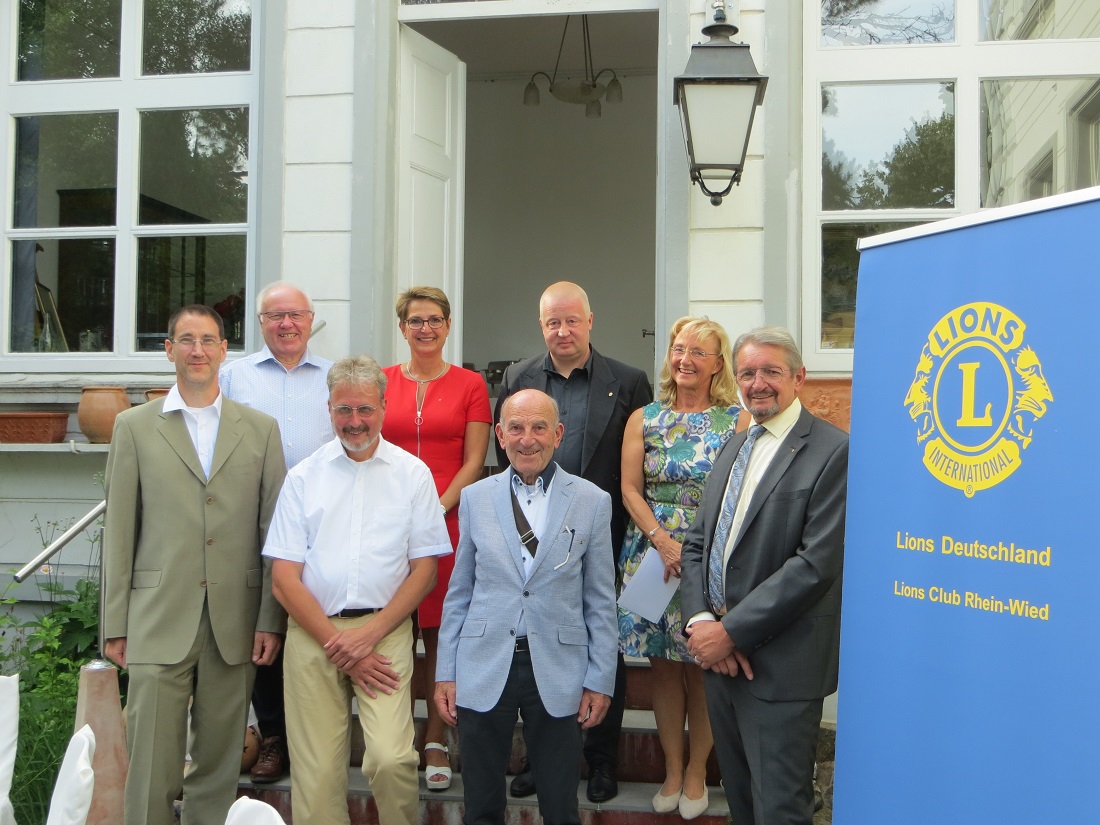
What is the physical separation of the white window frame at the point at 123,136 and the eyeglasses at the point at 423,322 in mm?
1568

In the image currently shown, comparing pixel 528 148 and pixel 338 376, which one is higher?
pixel 528 148

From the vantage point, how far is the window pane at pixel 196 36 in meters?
5.04

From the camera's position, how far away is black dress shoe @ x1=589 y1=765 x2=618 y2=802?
3.44 m

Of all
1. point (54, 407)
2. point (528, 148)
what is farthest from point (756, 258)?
point (528, 148)

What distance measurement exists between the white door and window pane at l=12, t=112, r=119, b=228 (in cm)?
152

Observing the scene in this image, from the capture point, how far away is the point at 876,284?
7.73 feet

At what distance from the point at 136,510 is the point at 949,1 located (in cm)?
401

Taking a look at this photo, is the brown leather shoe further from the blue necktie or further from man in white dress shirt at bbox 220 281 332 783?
the blue necktie

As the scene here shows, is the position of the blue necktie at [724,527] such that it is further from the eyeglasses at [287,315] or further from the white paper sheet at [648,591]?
the eyeglasses at [287,315]

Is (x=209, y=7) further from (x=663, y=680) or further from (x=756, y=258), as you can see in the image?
(x=663, y=680)

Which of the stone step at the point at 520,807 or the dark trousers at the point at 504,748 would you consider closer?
the dark trousers at the point at 504,748

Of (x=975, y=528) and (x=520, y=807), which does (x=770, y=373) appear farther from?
(x=520, y=807)

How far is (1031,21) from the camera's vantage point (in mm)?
4586

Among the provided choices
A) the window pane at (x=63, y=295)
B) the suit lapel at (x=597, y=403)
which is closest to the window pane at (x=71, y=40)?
the window pane at (x=63, y=295)
